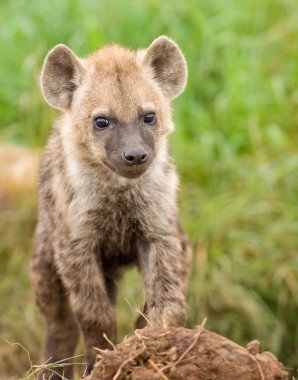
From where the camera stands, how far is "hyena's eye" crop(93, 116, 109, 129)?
17.6 ft

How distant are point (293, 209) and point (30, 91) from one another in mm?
2551

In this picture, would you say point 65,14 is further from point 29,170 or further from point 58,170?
point 58,170

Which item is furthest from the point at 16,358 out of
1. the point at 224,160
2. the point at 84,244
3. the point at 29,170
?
the point at 84,244

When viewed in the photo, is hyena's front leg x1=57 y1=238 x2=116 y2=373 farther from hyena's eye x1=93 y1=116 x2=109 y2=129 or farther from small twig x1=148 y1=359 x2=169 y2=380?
small twig x1=148 y1=359 x2=169 y2=380

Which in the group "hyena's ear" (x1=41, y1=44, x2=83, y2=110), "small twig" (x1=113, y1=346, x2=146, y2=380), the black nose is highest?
"hyena's ear" (x1=41, y1=44, x2=83, y2=110)

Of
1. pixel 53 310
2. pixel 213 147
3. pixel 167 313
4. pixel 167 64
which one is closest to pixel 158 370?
pixel 167 313

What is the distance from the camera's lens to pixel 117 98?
534 centimetres

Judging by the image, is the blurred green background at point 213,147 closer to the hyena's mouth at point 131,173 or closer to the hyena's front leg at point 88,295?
the hyena's front leg at point 88,295

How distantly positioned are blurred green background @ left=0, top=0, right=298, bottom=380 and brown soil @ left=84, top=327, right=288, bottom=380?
3.49 m

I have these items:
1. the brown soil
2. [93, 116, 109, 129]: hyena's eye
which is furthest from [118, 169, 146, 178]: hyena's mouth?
the brown soil

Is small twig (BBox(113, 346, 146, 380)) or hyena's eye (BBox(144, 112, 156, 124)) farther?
hyena's eye (BBox(144, 112, 156, 124))

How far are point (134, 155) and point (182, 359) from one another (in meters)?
1.22

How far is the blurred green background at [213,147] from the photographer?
8.00 m

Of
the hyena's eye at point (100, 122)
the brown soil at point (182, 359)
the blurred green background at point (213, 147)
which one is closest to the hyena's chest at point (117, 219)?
the hyena's eye at point (100, 122)
